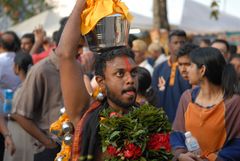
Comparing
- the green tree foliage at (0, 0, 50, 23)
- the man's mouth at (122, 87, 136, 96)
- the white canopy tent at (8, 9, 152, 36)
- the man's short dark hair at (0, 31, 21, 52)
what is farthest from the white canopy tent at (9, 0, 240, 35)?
the man's mouth at (122, 87, 136, 96)

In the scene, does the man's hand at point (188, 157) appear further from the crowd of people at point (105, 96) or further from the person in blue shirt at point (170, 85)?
the person in blue shirt at point (170, 85)

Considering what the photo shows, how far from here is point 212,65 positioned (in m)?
6.09

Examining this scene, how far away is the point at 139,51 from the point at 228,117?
5141mm

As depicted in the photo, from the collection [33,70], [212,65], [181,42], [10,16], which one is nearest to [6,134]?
[33,70]

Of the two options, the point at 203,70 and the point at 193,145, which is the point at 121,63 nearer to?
the point at 193,145

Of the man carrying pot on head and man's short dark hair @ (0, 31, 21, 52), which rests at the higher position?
A: the man carrying pot on head

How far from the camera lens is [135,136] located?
4.13m

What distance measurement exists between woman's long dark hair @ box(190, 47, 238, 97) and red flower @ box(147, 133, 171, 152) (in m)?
1.77

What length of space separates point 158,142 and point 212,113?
1715 mm

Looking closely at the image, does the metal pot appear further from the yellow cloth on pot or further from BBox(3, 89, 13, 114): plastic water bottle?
BBox(3, 89, 13, 114): plastic water bottle

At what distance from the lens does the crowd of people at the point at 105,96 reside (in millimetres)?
4402

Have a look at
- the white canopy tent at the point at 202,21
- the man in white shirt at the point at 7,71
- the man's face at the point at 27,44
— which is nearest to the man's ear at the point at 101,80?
Answer: the man in white shirt at the point at 7,71

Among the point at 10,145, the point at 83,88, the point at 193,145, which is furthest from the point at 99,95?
the point at 10,145

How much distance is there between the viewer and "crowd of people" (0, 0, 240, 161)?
4.40 metres
